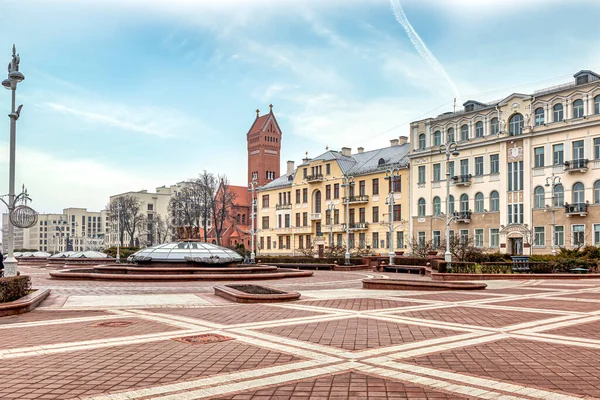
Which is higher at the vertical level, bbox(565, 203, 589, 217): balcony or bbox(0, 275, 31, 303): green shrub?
bbox(565, 203, 589, 217): balcony

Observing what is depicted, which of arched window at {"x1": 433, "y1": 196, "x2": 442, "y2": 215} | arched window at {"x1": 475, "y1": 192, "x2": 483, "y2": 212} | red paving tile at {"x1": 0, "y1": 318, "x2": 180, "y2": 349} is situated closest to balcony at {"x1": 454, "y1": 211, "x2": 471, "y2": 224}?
arched window at {"x1": 475, "y1": 192, "x2": 483, "y2": 212}

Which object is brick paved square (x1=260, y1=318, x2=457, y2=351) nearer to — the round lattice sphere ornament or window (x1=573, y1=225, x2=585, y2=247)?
the round lattice sphere ornament

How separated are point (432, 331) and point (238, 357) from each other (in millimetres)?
3890

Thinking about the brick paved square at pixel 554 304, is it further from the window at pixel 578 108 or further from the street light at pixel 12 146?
the window at pixel 578 108

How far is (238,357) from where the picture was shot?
7570 mm

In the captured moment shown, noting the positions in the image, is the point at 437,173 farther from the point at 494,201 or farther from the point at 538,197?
the point at 538,197

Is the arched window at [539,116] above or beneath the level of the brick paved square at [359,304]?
above

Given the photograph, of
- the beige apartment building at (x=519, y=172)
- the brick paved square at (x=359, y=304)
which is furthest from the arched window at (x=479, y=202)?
the brick paved square at (x=359, y=304)

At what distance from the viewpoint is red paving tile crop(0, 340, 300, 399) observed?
6043mm

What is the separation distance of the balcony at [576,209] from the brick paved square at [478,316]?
36293mm

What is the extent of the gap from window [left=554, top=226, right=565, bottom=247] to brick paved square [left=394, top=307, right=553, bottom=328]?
37.2 metres

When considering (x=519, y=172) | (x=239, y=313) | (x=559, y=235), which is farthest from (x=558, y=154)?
(x=239, y=313)

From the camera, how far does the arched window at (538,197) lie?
1901 inches

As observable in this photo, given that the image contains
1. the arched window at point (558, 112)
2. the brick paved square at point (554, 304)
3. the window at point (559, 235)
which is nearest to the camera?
the brick paved square at point (554, 304)
